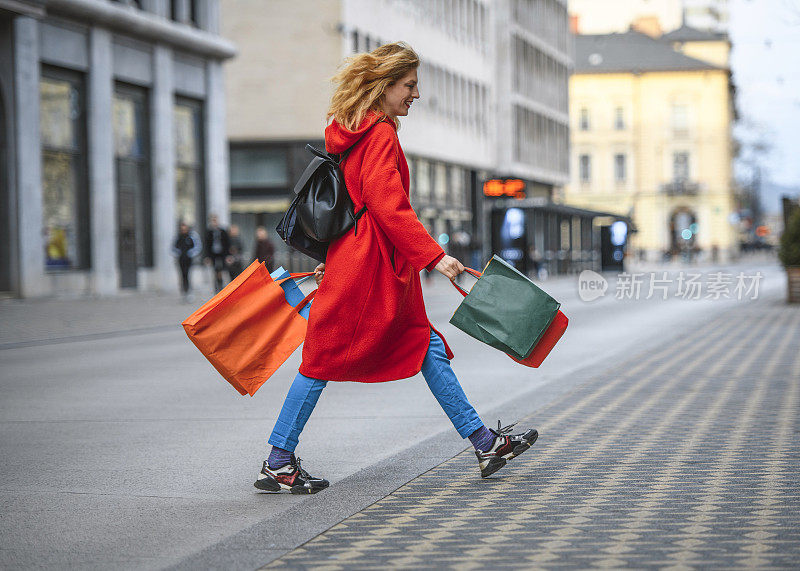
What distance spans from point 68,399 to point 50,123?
18251mm

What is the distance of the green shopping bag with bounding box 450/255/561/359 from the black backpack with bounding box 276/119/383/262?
629 mm

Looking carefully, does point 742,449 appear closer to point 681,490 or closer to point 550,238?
point 681,490

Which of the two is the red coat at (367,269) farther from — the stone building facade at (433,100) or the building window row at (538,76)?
the building window row at (538,76)

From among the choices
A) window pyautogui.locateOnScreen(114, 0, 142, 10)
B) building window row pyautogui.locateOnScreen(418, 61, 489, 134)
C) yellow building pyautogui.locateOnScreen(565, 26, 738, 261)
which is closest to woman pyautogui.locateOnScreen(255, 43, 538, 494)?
window pyautogui.locateOnScreen(114, 0, 142, 10)

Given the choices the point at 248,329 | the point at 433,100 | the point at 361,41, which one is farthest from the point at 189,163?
the point at 248,329

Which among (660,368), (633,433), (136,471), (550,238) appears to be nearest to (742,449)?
(633,433)

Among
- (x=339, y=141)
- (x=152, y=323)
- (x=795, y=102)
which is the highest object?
(x=795, y=102)

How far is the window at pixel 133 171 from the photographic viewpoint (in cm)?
3005

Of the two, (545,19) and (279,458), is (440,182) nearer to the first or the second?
(545,19)

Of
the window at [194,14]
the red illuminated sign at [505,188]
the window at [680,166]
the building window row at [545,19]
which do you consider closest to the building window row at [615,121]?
the window at [680,166]

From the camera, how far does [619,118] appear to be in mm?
100375

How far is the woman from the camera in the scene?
5.41m

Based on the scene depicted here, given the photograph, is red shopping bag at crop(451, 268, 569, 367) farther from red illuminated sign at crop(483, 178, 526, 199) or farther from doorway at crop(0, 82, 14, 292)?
red illuminated sign at crop(483, 178, 526, 199)

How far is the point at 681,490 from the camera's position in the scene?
5.34 meters
